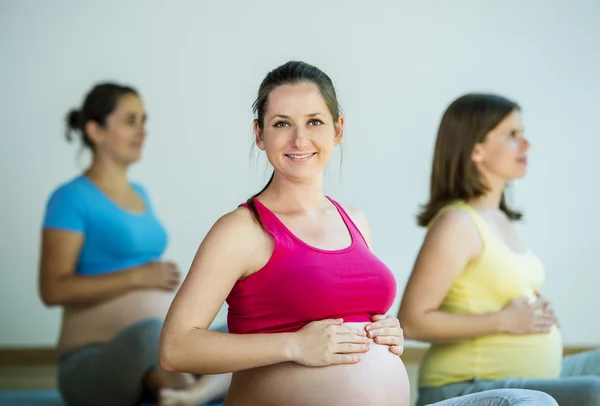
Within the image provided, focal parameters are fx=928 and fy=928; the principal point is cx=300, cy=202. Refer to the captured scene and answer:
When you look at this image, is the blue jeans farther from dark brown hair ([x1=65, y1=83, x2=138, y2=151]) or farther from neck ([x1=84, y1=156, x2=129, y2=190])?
dark brown hair ([x1=65, y1=83, x2=138, y2=151])

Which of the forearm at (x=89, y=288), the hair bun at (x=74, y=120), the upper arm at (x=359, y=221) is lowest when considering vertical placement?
the forearm at (x=89, y=288)

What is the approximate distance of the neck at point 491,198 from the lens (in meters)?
2.70

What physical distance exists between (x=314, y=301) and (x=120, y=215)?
1.78 meters

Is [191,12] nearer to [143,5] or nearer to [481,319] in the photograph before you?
[143,5]

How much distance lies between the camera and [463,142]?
2.72 metres

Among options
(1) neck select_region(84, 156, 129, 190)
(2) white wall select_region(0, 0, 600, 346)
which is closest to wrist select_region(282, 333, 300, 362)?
(1) neck select_region(84, 156, 129, 190)

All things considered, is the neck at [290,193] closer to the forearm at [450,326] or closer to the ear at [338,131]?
the ear at [338,131]

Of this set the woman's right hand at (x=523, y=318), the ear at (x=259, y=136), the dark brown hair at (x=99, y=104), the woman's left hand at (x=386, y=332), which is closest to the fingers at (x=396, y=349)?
the woman's left hand at (x=386, y=332)

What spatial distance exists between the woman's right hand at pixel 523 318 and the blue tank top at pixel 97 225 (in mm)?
1405

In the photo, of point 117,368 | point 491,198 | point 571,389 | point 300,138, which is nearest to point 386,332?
point 300,138

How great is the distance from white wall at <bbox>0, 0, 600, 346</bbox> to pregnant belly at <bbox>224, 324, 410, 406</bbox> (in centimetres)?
380

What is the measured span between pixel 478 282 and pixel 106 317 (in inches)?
50.2

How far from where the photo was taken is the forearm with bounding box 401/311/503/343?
2438mm

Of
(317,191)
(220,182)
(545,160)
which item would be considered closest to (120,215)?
(317,191)
